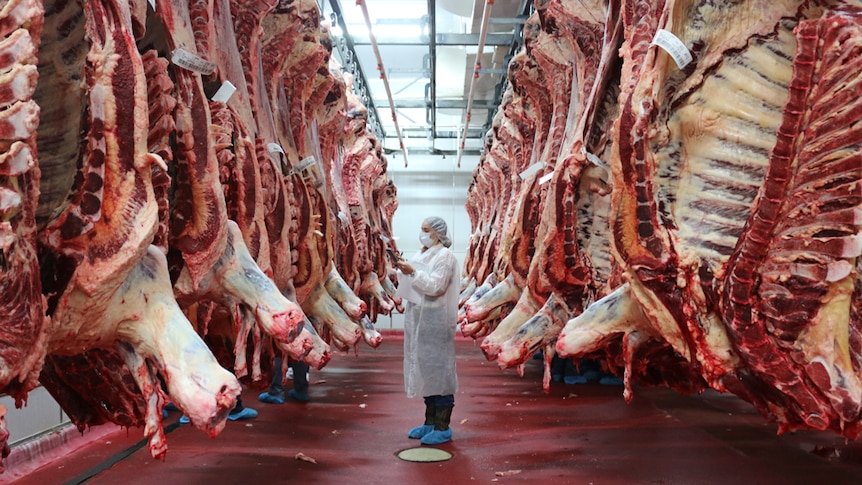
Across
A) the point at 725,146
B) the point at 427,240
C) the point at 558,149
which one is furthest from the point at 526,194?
the point at 725,146

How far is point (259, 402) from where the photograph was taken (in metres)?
4.93

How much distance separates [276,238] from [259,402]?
2.39 metres

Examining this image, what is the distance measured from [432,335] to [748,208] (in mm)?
2453

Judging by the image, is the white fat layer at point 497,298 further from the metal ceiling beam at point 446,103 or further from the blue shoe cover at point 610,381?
the metal ceiling beam at point 446,103

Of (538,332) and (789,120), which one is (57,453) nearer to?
(538,332)

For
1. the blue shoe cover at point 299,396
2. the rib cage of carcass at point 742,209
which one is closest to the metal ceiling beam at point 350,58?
the blue shoe cover at point 299,396

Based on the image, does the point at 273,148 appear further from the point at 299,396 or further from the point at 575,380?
the point at 575,380

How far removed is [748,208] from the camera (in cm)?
182

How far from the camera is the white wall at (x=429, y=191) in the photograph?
1225 cm

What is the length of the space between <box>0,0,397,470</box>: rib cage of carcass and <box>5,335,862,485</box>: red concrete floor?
2.07 feet

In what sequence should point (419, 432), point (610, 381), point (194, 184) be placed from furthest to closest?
point (610, 381) < point (419, 432) < point (194, 184)

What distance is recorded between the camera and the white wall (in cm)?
1225

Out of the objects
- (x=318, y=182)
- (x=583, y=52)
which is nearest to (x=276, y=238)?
(x=318, y=182)

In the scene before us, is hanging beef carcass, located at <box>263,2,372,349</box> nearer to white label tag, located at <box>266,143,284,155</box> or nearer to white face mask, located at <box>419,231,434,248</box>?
white label tag, located at <box>266,143,284,155</box>
